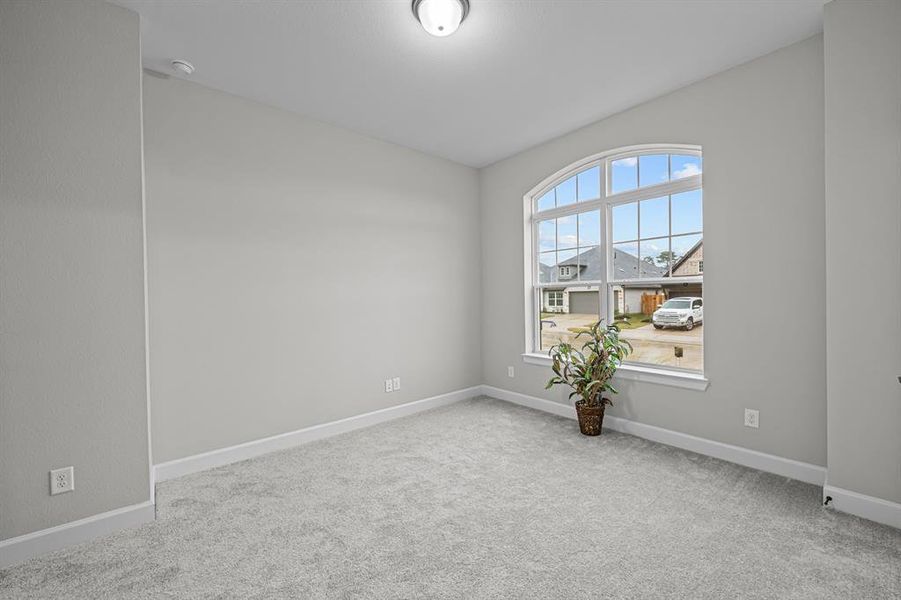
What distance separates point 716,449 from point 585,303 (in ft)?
5.22

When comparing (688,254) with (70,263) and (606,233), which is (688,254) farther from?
(70,263)

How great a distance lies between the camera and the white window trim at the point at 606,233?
3088 mm

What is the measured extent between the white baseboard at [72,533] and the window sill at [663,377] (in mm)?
3422

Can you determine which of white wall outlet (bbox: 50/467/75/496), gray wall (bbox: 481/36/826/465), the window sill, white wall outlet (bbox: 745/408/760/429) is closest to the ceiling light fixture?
gray wall (bbox: 481/36/826/465)

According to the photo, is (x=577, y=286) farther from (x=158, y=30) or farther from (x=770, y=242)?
(x=158, y=30)

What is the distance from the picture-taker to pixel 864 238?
2.09 metres

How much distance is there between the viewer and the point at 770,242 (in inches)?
103

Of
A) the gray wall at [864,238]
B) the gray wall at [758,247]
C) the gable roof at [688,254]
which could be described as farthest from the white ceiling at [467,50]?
the gable roof at [688,254]

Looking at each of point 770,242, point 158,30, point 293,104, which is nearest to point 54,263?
point 158,30

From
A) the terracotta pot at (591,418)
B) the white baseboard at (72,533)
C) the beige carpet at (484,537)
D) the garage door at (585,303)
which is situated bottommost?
the beige carpet at (484,537)

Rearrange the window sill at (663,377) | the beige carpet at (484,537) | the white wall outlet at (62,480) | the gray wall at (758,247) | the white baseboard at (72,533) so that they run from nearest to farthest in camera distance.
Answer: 1. the beige carpet at (484,537)
2. the white baseboard at (72,533)
3. the white wall outlet at (62,480)
4. the gray wall at (758,247)
5. the window sill at (663,377)

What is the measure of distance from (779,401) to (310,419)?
136 inches

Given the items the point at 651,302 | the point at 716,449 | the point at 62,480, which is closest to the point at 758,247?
the point at 651,302

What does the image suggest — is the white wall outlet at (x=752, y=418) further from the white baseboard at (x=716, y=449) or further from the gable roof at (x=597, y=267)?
the gable roof at (x=597, y=267)
